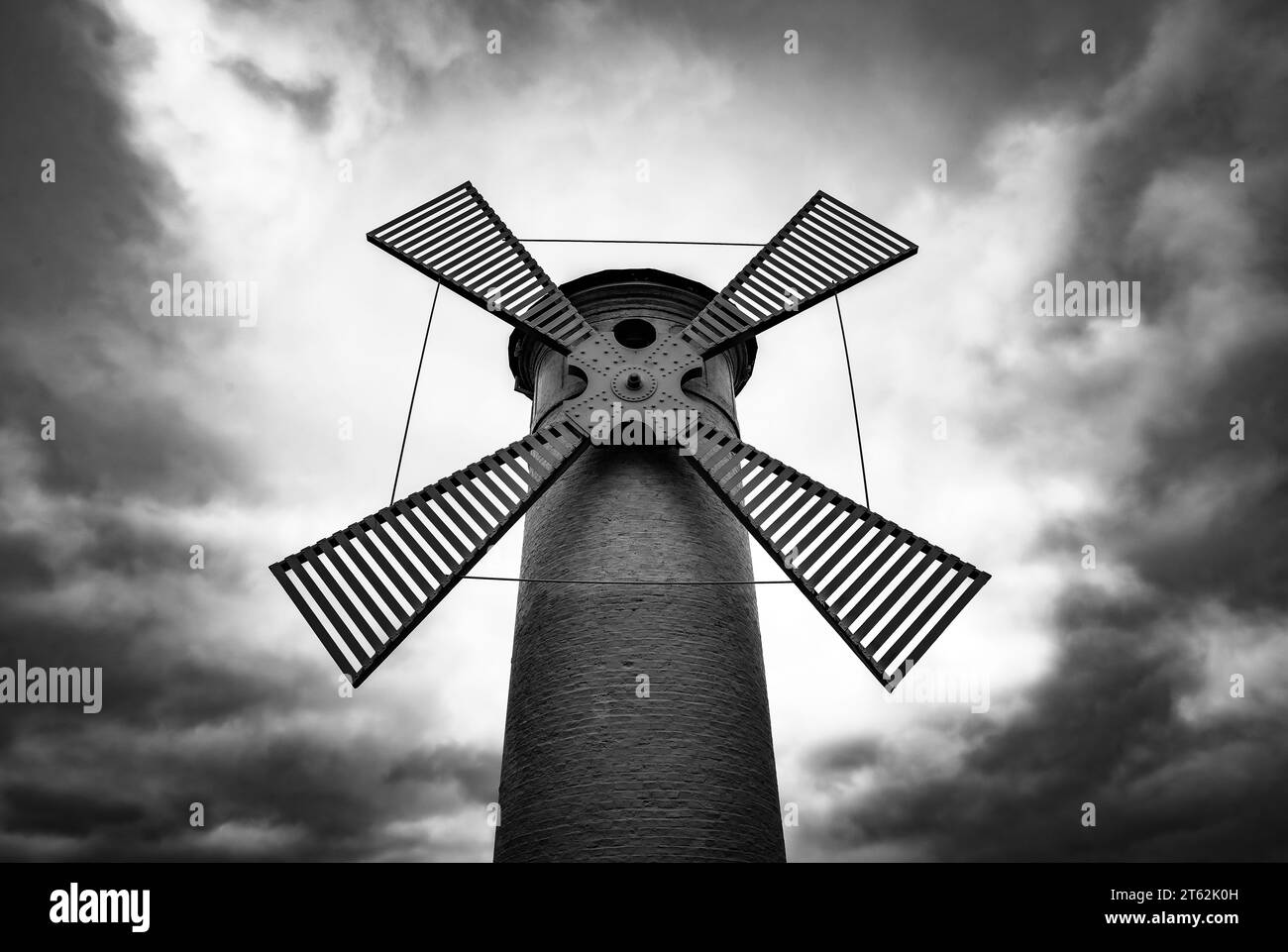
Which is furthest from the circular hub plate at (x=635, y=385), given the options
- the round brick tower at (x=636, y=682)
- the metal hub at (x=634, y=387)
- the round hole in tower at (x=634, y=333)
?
the round hole in tower at (x=634, y=333)

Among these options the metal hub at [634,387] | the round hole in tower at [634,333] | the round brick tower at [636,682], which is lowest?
the round brick tower at [636,682]

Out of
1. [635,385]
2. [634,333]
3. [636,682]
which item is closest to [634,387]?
[635,385]

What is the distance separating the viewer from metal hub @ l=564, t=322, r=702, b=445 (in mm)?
6930

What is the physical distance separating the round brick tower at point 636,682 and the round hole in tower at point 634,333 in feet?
2.52

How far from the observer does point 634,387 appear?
7.12m

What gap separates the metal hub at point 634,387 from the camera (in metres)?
6.93

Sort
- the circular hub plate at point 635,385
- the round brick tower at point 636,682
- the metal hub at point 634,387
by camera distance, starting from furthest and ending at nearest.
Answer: the circular hub plate at point 635,385 → the metal hub at point 634,387 → the round brick tower at point 636,682

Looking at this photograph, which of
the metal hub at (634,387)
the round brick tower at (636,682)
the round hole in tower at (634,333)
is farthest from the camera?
the round hole in tower at (634,333)

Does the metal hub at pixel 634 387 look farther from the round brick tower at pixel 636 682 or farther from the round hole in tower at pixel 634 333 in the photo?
the round hole in tower at pixel 634 333

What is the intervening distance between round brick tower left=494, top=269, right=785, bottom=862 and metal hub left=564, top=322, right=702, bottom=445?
0.70 feet

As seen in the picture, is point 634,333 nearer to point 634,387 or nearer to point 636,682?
point 634,387

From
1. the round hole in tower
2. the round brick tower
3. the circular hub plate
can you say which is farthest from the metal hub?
the round hole in tower

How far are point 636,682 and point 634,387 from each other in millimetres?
2520
